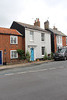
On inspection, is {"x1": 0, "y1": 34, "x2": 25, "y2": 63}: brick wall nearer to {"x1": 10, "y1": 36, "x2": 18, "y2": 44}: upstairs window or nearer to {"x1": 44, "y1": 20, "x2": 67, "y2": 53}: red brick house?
{"x1": 10, "y1": 36, "x2": 18, "y2": 44}: upstairs window

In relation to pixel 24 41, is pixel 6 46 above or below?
below

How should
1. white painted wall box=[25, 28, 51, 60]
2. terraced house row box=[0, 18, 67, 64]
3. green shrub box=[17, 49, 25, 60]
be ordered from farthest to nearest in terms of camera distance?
1. white painted wall box=[25, 28, 51, 60]
2. green shrub box=[17, 49, 25, 60]
3. terraced house row box=[0, 18, 67, 64]

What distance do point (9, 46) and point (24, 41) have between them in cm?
298

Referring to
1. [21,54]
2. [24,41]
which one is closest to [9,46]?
[21,54]

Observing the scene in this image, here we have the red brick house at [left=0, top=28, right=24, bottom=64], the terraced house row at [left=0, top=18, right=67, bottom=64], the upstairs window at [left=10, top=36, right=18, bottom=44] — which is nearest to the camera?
the red brick house at [left=0, top=28, right=24, bottom=64]

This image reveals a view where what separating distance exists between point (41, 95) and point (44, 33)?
1798 cm

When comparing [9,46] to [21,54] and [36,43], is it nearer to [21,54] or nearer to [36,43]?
[21,54]

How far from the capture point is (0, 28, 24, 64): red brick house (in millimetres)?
15209

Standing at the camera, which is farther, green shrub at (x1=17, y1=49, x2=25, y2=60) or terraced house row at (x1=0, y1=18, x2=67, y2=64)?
green shrub at (x1=17, y1=49, x2=25, y2=60)

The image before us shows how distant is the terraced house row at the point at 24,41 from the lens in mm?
15538

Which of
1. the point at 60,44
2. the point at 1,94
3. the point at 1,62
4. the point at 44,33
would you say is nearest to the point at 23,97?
the point at 1,94

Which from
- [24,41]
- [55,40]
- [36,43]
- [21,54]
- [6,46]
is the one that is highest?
[55,40]

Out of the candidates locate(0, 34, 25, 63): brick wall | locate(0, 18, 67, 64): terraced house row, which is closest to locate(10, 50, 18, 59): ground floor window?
locate(0, 18, 67, 64): terraced house row

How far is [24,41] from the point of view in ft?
58.0
